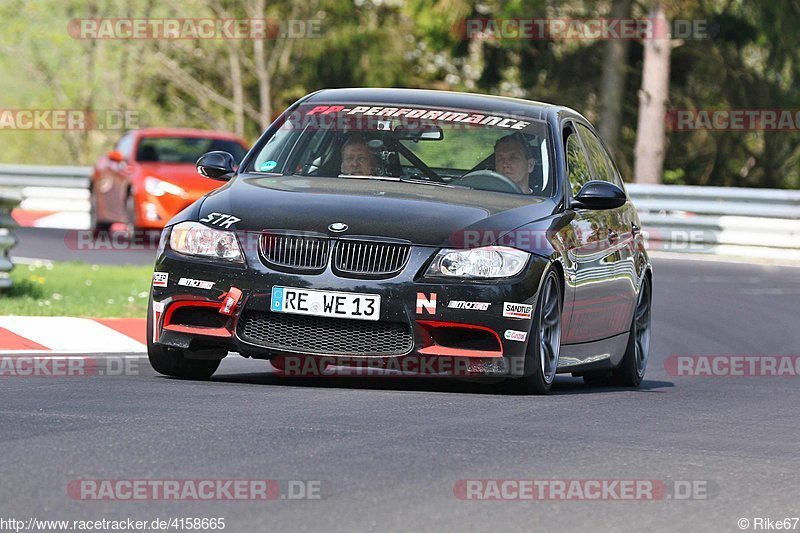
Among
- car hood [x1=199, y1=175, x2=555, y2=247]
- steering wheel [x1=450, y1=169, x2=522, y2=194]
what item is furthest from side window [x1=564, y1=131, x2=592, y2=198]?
car hood [x1=199, y1=175, x2=555, y2=247]

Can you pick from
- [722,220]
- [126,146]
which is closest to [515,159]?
[722,220]

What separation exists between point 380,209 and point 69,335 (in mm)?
3367

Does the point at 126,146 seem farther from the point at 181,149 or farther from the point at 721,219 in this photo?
the point at 721,219

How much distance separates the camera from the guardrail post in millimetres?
13336

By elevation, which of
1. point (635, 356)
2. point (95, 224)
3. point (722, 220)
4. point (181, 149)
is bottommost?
point (95, 224)

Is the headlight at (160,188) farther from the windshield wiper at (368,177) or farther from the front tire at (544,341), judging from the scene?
the front tire at (544,341)

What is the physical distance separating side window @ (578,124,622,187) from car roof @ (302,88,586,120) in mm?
492

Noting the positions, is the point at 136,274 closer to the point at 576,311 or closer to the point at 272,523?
the point at 576,311

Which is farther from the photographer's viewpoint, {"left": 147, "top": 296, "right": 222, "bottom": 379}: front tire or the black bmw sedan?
{"left": 147, "top": 296, "right": 222, "bottom": 379}: front tire

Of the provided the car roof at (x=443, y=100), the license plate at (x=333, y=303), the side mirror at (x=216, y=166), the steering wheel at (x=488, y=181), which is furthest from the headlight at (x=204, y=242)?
the car roof at (x=443, y=100)

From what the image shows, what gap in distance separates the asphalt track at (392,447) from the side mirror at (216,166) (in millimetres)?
1108

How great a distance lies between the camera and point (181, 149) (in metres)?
25.5

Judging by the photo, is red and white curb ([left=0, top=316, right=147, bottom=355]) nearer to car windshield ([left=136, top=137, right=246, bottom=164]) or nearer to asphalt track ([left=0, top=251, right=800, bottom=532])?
asphalt track ([left=0, top=251, right=800, bottom=532])

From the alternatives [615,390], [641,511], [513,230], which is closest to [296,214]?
[513,230]
